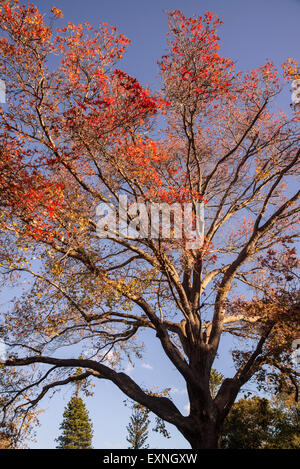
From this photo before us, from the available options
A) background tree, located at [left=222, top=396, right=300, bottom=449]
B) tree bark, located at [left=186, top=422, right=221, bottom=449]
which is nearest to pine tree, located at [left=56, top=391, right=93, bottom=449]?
background tree, located at [left=222, top=396, right=300, bottom=449]

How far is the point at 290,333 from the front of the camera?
805 cm

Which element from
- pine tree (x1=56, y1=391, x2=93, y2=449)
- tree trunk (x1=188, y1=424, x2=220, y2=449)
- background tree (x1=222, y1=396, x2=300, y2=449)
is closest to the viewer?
tree trunk (x1=188, y1=424, x2=220, y2=449)

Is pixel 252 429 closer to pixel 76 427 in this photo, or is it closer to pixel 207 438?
pixel 207 438

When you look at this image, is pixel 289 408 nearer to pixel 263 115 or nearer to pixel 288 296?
pixel 288 296

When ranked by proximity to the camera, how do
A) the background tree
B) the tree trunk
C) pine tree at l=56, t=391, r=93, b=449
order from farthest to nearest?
pine tree at l=56, t=391, r=93, b=449 < the background tree < the tree trunk

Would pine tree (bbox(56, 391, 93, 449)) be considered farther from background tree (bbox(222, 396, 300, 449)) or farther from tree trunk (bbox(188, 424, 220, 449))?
tree trunk (bbox(188, 424, 220, 449))

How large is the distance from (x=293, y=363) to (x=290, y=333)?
870mm

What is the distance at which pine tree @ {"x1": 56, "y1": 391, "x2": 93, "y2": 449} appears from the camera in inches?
1484

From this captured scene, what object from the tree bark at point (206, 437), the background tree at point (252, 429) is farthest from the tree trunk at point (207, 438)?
the background tree at point (252, 429)

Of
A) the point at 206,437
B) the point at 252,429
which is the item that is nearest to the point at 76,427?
the point at 252,429

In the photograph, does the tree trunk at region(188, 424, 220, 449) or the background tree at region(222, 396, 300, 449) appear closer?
the tree trunk at region(188, 424, 220, 449)

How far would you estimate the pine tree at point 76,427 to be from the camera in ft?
124

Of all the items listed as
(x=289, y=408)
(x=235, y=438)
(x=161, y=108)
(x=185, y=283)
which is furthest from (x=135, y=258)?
(x=289, y=408)

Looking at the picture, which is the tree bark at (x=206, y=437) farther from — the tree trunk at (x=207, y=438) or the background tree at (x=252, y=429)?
the background tree at (x=252, y=429)
